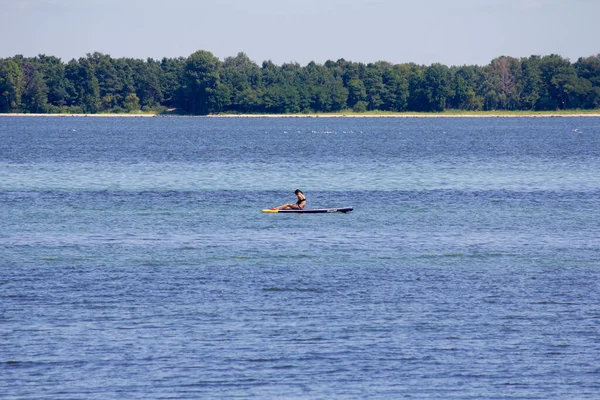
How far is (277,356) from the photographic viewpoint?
2597cm

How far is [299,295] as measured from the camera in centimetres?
3319

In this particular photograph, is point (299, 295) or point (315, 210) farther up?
point (315, 210)

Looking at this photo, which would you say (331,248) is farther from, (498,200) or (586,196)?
(586,196)

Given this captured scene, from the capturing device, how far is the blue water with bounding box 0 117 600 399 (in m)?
24.4

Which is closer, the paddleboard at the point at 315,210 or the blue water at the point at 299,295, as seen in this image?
the blue water at the point at 299,295

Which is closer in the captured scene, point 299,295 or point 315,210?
point 299,295

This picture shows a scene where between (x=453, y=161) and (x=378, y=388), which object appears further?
(x=453, y=161)

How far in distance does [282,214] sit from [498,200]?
1669 cm

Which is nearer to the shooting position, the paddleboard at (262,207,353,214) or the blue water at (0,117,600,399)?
the blue water at (0,117,600,399)

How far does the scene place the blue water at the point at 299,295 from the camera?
2441cm

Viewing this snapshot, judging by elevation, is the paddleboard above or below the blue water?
above

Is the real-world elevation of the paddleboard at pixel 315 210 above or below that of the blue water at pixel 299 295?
above

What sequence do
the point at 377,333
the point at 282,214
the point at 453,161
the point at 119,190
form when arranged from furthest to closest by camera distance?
1. the point at 453,161
2. the point at 119,190
3. the point at 282,214
4. the point at 377,333

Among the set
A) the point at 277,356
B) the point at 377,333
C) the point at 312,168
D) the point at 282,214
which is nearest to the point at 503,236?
the point at 282,214
